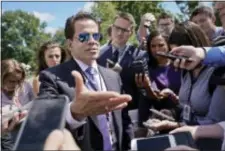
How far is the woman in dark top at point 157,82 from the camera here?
3252 millimetres

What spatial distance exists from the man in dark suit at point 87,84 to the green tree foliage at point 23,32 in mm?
25473

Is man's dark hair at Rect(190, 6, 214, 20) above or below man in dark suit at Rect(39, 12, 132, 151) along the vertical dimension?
above

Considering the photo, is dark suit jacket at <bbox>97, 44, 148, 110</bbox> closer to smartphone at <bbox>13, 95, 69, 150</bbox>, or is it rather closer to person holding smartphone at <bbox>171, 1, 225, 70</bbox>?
person holding smartphone at <bbox>171, 1, 225, 70</bbox>

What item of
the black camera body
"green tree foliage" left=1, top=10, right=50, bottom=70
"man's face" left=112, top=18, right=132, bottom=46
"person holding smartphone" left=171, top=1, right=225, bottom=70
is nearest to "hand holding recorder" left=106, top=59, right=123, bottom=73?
the black camera body

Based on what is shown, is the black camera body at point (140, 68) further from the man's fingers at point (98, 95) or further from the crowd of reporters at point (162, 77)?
the man's fingers at point (98, 95)

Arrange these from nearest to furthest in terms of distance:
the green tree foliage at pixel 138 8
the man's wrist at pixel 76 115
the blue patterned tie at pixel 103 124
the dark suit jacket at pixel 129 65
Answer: the man's wrist at pixel 76 115
the blue patterned tie at pixel 103 124
the dark suit jacket at pixel 129 65
the green tree foliage at pixel 138 8

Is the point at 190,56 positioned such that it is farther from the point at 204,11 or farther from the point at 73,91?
the point at 204,11

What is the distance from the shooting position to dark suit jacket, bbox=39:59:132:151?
2166 millimetres

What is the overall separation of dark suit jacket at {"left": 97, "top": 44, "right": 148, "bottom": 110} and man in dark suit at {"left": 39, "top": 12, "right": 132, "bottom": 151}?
0.73 meters

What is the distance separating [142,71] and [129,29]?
1141 millimetres

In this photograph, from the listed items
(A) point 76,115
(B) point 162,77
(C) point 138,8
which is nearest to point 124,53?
(B) point 162,77

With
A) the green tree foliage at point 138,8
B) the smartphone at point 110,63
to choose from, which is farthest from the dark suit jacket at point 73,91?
the green tree foliage at point 138,8

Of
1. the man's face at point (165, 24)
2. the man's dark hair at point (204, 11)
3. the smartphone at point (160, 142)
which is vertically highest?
the man's dark hair at point (204, 11)

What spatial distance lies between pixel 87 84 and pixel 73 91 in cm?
15
